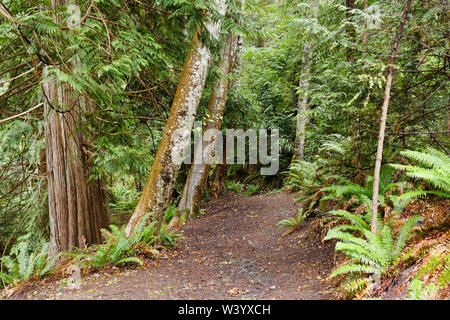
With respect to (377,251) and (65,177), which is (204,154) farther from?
(377,251)

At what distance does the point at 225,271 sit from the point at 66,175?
3527mm

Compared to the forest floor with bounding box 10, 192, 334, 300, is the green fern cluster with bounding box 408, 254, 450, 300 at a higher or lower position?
higher

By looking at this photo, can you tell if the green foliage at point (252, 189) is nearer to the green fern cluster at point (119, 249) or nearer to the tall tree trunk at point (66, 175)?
the green fern cluster at point (119, 249)

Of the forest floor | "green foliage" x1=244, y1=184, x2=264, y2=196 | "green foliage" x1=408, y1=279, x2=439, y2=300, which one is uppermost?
"green foliage" x1=408, y1=279, x2=439, y2=300

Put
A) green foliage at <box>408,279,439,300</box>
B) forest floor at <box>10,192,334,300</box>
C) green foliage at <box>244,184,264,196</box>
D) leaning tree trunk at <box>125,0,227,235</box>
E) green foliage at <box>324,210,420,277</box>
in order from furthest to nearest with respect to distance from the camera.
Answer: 1. green foliage at <box>244,184,264,196</box>
2. leaning tree trunk at <box>125,0,227,235</box>
3. forest floor at <box>10,192,334,300</box>
4. green foliage at <box>324,210,420,277</box>
5. green foliage at <box>408,279,439,300</box>

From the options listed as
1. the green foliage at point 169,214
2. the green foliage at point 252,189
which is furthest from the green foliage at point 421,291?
the green foliage at point 252,189

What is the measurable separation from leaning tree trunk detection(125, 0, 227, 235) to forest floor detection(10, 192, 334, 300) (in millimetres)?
965

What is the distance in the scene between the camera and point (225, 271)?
186 inches

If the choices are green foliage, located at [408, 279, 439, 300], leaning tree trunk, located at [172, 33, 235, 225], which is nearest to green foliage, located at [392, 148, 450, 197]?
green foliage, located at [408, 279, 439, 300]

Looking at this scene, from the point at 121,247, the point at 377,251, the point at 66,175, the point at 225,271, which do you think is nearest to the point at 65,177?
the point at 66,175

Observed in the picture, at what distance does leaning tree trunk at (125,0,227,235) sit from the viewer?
5.14m

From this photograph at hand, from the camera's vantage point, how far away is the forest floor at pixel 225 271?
11.2 ft

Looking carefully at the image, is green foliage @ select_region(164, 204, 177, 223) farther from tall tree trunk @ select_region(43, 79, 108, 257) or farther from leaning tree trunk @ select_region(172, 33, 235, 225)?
tall tree trunk @ select_region(43, 79, 108, 257)

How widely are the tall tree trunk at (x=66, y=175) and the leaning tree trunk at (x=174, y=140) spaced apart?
1171 millimetres
